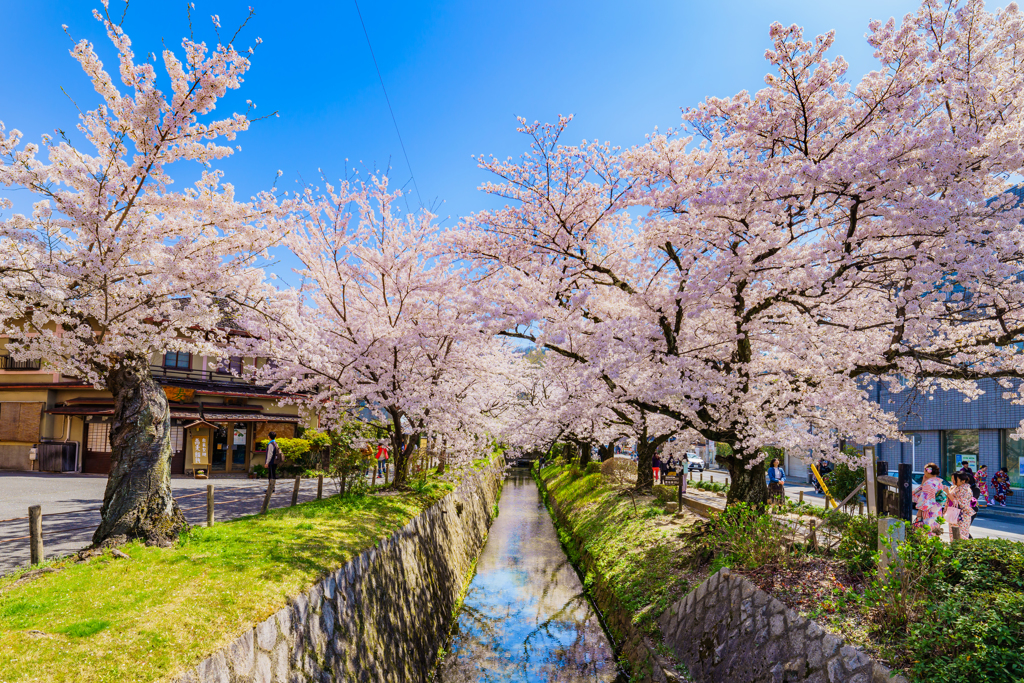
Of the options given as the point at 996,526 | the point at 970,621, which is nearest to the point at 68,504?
the point at 970,621

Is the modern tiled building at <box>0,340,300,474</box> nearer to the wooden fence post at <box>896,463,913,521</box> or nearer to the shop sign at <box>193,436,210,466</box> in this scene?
the shop sign at <box>193,436,210,466</box>

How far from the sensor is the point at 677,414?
37.6 feet

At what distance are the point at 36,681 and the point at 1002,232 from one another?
12199 mm

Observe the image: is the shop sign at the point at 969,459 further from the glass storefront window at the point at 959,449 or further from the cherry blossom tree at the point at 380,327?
the cherry blossom tree at the point at 380,327

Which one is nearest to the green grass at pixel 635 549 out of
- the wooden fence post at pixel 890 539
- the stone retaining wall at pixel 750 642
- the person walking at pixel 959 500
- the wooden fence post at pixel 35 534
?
the stone retaining wall at pixel 750 642

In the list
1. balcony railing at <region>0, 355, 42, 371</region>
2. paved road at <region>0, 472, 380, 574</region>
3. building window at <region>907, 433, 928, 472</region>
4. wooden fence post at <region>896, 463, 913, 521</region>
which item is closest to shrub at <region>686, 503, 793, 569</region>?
wooden fence post at <region>896, 463, 913, 521</region>

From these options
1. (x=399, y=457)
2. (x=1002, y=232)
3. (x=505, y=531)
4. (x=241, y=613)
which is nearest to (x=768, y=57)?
(x=1002, y=232)

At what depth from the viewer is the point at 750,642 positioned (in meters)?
7.29

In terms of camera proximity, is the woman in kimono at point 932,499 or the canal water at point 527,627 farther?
the woman in kimono at point 932,499

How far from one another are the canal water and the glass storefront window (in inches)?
919

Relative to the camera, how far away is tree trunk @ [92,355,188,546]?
8.19 meters

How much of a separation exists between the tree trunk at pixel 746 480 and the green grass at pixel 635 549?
67.4 inches

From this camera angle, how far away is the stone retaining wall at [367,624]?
228 inches

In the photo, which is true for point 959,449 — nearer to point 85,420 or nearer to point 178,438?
point 178,438
